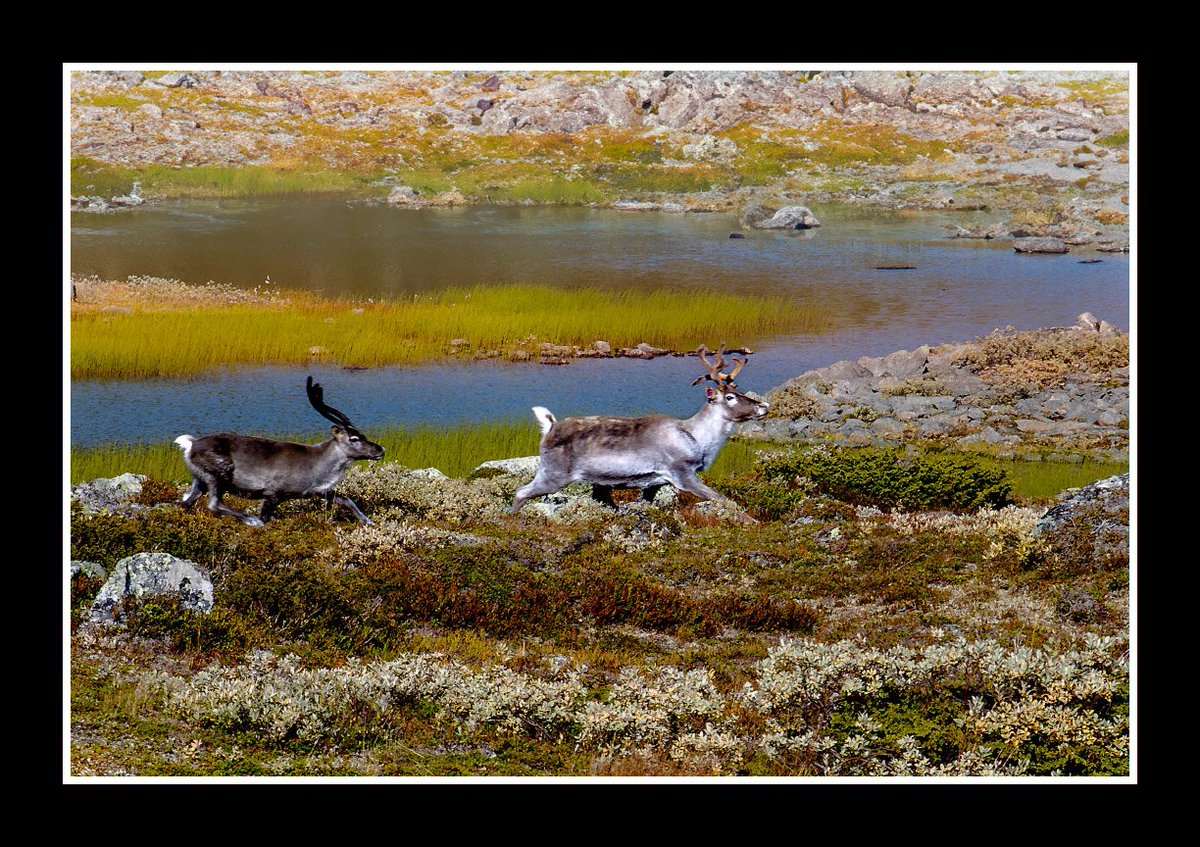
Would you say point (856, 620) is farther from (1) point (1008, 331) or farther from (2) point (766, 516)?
(1) point (1008, 331)

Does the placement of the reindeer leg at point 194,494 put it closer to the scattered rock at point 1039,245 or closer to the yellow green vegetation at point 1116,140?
the scattered rock at point 1039,245

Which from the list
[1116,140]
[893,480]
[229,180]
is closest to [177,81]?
[229,180]

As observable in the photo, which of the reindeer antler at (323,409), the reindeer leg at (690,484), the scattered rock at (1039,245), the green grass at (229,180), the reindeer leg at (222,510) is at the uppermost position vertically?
the green grass at (229,180)

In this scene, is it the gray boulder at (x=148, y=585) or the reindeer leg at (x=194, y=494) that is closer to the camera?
the gray boulder at (x=148, y=585)

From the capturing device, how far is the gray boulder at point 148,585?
43.4 feet

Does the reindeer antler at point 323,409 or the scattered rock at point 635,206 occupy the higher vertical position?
the scattered rock at point 635,206

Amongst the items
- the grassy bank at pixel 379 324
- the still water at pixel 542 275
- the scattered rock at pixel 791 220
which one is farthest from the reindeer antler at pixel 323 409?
the scattered rock at pixel 791 220

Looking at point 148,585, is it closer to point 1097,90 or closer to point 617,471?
point 617,471

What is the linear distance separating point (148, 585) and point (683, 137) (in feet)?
48.2

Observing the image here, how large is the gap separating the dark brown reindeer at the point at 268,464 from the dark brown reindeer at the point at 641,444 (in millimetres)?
2261

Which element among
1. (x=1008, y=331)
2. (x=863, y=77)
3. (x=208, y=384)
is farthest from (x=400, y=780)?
(x=863, y=77)

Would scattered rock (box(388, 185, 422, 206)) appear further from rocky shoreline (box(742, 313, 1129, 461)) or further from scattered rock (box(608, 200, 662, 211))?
rocky shoreline (box(742, 313, 1129, 461))

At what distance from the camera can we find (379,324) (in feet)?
70.8
